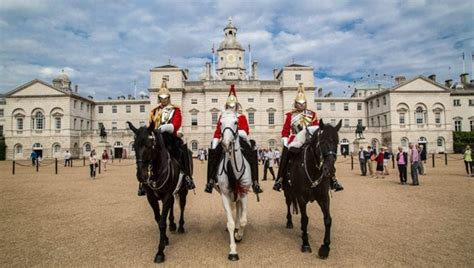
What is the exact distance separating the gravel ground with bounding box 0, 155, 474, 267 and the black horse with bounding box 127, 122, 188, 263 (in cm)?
74

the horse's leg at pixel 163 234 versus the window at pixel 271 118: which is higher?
the window at pixel 271 118

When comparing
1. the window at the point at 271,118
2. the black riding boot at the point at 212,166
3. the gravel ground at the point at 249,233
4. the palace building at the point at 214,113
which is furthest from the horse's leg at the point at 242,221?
the window at the point at 271,118

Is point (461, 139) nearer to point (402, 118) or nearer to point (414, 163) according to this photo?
point (402, 118)

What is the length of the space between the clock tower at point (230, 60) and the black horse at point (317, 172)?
52551mm

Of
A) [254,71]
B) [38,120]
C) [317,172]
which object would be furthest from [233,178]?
[38,120]

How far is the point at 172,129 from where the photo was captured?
18.1 ft

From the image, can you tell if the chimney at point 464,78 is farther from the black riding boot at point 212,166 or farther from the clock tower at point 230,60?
the black riding boot at point 212,166

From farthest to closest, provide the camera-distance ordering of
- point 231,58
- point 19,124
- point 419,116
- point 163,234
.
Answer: point 231,58 < point 419,116 < point 19,124 < point 163,234

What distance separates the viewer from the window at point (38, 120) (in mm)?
47688

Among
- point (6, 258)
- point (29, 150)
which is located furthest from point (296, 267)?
point (29, 150)

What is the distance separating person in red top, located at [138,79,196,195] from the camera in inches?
224

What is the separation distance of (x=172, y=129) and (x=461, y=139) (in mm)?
57981

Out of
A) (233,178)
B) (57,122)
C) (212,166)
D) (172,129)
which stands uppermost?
(57,122)

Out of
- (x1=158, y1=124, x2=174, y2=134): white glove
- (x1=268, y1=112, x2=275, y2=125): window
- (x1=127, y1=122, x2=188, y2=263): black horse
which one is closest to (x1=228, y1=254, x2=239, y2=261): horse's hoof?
(x1=127, y1=122, x2=188, y2=263): black horse
